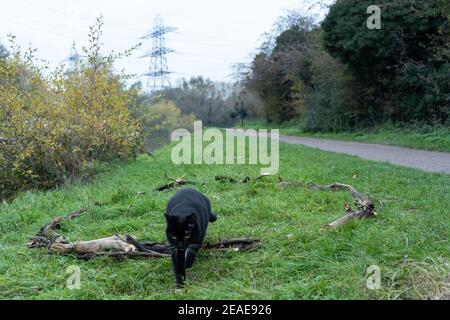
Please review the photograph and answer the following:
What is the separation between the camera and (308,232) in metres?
4.15

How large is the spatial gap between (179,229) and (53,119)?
6281 mm

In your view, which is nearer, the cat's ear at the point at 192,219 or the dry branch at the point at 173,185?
the cat's ear at the point at 192,219

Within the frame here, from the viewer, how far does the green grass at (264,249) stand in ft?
9.75

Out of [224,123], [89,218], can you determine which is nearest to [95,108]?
[89,218]

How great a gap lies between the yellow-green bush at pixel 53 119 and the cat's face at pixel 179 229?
571cm

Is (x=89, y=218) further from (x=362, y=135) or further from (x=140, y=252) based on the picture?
(x=362, y=135)

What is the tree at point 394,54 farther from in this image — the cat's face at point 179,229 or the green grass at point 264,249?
the cat's face at point 179,229

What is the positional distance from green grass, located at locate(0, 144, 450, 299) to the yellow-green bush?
5.54ft

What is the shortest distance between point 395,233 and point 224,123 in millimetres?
56506

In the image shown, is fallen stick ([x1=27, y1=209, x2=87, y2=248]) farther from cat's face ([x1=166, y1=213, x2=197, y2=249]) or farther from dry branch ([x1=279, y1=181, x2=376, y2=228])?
dry branch ([x1=279, y1=181, x2=376, y2=228])

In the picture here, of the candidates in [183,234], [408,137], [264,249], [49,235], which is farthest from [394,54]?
[183,234]

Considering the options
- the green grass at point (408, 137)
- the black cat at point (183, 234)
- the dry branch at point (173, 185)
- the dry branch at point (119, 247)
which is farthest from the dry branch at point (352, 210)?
the green grass at point (408, 137)

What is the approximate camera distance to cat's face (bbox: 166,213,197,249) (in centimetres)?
331

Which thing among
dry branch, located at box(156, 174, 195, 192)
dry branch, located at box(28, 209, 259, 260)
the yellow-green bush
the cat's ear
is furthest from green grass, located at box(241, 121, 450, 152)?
the cat's ear
